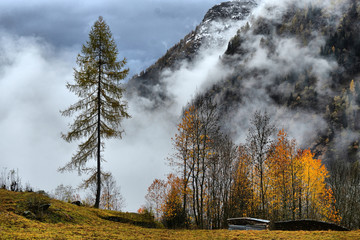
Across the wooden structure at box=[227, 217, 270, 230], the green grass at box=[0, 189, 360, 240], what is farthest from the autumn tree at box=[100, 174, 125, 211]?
the wooden structure at box=[227, 217, 270, 230]

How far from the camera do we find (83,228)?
11.8 m

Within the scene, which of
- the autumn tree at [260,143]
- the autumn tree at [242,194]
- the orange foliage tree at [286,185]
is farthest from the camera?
the orange foliage tree at [286,185]

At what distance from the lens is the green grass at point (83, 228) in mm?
9750

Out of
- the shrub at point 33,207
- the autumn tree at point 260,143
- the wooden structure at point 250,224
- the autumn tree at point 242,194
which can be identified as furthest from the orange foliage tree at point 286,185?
the shrub at point 33,207

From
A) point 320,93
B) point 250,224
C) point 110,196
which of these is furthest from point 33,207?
point 320,93

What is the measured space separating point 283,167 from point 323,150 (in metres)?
116

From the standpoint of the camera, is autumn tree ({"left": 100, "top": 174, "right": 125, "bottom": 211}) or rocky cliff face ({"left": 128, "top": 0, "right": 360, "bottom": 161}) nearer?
autumn tree ({"left": 100, "top": 174, "right": 125, "bottom": 211})

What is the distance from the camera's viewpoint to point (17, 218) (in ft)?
36.6

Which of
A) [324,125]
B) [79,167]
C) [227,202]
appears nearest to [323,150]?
[324,125]

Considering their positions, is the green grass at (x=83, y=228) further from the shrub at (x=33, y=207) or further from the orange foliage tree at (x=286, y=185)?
the orange foliage tree at (x=286, y=185)

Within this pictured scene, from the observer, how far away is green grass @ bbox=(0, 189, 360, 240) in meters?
9.75

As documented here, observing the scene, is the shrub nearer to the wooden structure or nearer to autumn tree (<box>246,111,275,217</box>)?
the wooden structure

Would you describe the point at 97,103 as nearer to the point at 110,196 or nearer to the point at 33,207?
the point at 33,207

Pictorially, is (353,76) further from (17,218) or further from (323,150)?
(17,218)
